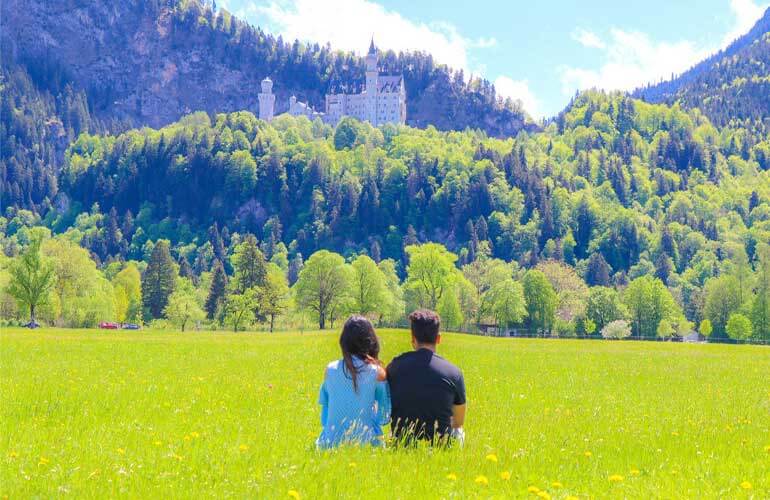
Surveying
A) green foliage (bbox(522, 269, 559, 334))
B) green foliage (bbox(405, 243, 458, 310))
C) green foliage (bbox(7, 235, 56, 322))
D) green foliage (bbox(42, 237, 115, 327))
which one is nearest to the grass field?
green foliage (bbox(7, 235, 56, 322))

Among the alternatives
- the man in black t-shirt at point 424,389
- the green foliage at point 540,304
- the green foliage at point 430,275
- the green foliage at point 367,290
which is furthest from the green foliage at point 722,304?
the man in black t-shirt at point 424,389

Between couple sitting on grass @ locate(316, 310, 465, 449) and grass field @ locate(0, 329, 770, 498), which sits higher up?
couple sitting on grass @ locate(316, 310, 465, 449)

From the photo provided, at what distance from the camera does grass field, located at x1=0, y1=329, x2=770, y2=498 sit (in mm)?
9414

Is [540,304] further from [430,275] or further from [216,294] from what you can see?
[216,294]

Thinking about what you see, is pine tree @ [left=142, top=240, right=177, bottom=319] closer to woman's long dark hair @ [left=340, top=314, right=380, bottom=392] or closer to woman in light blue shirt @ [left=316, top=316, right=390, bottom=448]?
woman in light blue shirt @ [left=316, top=316, right=390, bottom=448]

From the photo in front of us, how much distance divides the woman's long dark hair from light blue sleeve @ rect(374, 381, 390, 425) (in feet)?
1.28

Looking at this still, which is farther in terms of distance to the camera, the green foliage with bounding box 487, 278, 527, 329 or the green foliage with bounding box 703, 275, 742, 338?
the green foliage with bounding box 703, 275, 742, 338

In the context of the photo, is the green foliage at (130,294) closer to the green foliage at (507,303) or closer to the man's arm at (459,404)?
the green foliage at (507,303)

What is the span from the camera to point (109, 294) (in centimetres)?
13025

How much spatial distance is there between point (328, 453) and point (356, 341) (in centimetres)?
156

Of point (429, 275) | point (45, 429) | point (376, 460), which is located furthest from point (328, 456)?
point (429, 275)

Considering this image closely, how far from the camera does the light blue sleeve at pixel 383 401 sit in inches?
454

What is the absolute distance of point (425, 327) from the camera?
439 inches

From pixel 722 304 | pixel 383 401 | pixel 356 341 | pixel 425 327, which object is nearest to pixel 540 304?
pixel 722 304
